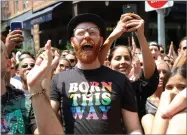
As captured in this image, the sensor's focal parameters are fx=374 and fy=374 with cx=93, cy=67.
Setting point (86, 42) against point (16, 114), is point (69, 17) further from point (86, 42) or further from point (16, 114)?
point (16, 114)

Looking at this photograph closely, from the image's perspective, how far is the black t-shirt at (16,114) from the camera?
2076 mm

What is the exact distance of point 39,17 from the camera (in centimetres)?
1433

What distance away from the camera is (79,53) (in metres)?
2.28

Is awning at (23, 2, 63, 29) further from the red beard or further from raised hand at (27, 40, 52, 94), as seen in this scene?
raised hand at (27, 40, 52, 94)

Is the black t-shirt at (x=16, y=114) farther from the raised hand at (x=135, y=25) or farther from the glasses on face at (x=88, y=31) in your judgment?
the raised hand at (x=135, y=25)

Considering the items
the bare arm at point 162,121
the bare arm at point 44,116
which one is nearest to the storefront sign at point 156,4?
the bare arm at point 162,121

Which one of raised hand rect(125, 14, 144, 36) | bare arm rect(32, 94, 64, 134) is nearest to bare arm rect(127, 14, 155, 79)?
raised hand rect(125, 14, 144, 36)

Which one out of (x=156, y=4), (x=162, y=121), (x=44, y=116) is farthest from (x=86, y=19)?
(x=156, y=4)

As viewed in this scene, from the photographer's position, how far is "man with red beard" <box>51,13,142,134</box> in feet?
7.02

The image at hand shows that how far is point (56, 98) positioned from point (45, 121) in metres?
0.30

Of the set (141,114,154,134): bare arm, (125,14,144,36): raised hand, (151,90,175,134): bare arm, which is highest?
(125,14,144,36): raised hand

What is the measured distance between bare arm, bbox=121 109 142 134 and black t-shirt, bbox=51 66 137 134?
0.10 feet

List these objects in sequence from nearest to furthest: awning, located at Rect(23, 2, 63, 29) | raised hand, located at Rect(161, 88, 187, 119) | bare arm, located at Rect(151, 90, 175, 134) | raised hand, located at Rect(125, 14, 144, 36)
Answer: raised hand, located at Rect(161, 88, 187, 119)
bare arm, located at Rect(151, 90, 175, 134)
raised hand, located at Rect(125, 14, 144, 36)
awning, located at Rect(23, 2, 63, 29)

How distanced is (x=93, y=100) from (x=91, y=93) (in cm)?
4
